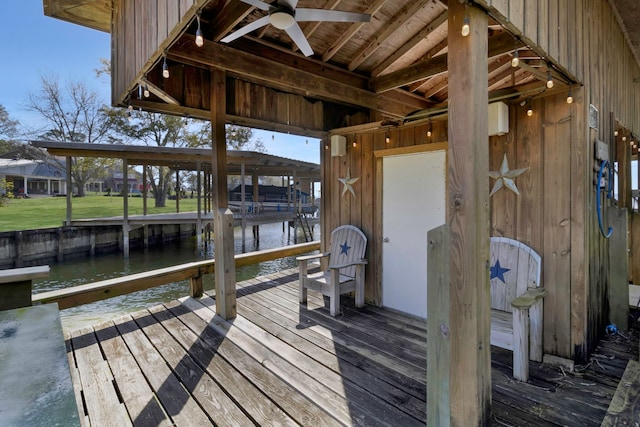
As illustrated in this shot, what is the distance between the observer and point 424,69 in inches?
130

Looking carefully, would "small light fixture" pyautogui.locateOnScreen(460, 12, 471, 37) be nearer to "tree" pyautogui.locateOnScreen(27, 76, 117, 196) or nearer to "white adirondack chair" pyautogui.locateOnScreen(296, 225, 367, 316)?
"white adirondack chair" pyautogui.locateOnScreen(296, 225, 367, 316)

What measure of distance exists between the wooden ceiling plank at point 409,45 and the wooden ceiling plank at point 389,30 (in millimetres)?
212

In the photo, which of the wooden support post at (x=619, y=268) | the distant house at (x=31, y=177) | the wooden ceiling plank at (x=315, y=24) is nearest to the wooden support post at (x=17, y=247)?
the wooden ceiling plank at (x=315, y=24)

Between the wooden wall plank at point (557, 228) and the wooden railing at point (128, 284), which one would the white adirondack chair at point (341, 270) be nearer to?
the wooden railing at point (128, 284)

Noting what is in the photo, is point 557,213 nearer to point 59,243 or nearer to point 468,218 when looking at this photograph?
point 468,218

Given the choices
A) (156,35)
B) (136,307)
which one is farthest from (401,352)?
(136,307)

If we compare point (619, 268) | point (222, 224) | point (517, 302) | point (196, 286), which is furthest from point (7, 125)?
point (619, 268)

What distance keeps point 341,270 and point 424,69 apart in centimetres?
250

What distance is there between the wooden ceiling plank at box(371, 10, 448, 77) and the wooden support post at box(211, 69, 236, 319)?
73.8 inches

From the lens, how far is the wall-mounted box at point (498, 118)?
259 centimetres

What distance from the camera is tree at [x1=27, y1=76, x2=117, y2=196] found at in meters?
15.7

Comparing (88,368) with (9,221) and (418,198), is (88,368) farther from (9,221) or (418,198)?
(9,221)

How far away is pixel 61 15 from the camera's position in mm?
3252

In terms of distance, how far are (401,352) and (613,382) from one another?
1461mm
